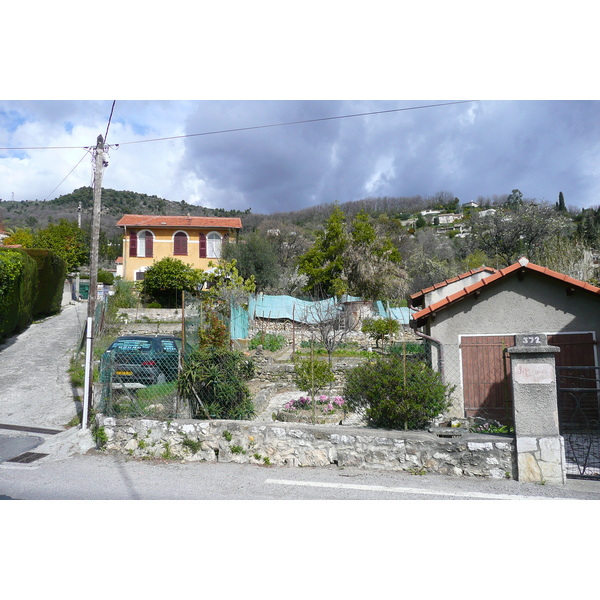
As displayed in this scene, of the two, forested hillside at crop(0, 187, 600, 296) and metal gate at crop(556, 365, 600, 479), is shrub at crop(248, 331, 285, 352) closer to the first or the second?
forested hillside at crop(0, 187, 600, 296)

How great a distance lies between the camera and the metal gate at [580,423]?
668 cm

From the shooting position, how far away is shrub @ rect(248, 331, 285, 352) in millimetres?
19747

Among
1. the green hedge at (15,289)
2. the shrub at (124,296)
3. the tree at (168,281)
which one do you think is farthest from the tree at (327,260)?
the green hedge at (15,289)

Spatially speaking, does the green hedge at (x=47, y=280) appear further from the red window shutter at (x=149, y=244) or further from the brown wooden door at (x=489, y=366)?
the brown wooden door at (x=489, y=366)

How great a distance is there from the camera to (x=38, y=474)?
6.73 m

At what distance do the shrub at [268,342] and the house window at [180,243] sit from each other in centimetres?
1774

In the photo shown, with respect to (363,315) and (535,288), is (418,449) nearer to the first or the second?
(535,288)

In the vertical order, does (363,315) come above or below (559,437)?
above

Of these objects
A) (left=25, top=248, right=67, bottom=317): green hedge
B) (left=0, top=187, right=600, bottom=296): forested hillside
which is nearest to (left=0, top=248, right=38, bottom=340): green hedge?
(left=25, top=248, right=67, bottom=317): green hedge

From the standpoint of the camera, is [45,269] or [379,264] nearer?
[45,269]

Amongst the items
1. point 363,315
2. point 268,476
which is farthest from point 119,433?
point 363,315

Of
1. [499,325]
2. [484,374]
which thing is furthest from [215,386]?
[499,325]

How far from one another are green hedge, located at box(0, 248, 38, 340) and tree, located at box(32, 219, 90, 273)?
18973mm

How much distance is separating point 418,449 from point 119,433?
469cm
